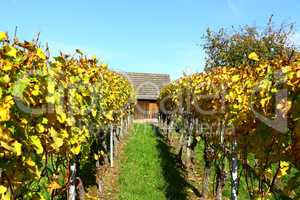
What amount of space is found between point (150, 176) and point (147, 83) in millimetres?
45303

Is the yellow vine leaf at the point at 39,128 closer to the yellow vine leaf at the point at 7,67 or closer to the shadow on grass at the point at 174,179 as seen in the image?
the yellow vine leaf at the point at 7,67

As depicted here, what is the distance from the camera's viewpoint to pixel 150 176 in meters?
12.5

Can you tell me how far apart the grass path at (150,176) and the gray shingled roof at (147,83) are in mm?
35906

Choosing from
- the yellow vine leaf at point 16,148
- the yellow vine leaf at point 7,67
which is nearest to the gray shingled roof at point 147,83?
the yellow vine leaf at point 7,67

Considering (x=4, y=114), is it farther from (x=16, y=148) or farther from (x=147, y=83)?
(x=147, y=83)

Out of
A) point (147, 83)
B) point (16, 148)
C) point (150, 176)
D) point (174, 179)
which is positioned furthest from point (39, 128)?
point (147, 83)

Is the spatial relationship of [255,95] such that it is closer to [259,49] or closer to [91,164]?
[91,164]

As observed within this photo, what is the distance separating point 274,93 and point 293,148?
69 cm

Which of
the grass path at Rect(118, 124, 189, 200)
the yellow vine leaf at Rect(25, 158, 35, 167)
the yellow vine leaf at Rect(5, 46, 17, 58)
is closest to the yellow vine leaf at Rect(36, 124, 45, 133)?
the yellow vine leaf at Rect(25, 158, 35, 167)

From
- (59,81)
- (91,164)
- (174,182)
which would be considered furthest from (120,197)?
(59,81)

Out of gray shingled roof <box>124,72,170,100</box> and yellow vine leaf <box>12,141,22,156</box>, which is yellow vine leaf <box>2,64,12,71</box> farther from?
gray shingled roof <box>124,72,170,100</box>

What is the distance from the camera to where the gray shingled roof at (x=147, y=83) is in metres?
54.3

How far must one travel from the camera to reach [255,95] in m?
5.07

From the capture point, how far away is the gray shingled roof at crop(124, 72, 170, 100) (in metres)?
54.3
